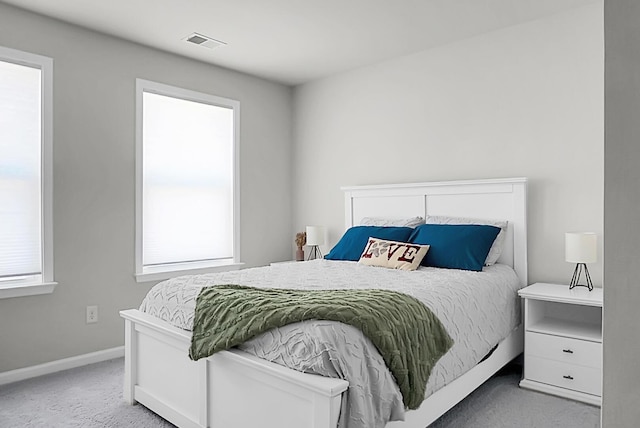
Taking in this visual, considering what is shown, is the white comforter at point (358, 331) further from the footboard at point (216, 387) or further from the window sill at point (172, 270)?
the window sill at point (172, 270)

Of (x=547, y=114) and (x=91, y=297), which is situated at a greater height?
(x=547, y=114)

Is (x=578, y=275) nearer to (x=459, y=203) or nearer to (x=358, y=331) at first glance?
(x=459, y=203)

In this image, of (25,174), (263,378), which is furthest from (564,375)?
(25,174)

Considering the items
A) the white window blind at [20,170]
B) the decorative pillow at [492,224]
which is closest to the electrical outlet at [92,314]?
the white window blind at [20,170]

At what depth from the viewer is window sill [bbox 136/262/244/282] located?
12.4 ft

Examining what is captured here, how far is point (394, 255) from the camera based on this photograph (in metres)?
3.22

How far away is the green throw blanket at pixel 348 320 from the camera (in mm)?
1792

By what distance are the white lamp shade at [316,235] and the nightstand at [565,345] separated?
203cm

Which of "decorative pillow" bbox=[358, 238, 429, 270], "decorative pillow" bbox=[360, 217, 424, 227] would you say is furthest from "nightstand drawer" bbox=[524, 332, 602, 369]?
"decorative pillow" bbox=[360, 217, 424, 227]

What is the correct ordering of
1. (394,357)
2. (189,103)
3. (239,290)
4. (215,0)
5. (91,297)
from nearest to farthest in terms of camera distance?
(394,357) < (239,290) < (215,0) < (91,297) < (189,103)

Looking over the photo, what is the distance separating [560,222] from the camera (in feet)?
10.5

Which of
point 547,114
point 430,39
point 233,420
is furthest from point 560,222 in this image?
point 233,420

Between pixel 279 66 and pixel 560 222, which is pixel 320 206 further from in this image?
pixel 560 222

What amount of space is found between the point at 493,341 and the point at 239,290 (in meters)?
1.55
